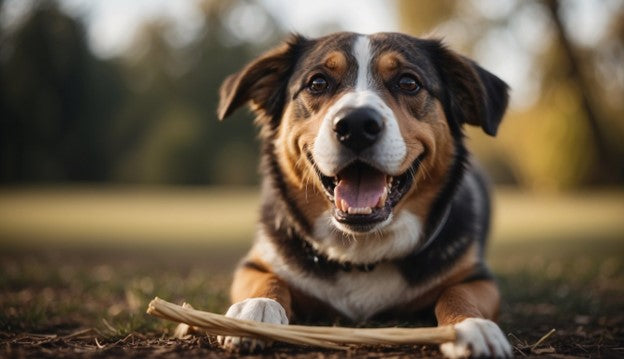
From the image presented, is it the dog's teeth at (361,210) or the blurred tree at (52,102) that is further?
the blurred tree at (52,102)

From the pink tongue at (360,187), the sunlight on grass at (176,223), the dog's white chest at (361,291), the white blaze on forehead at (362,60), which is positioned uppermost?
the white blaze on forehead at (362,60)

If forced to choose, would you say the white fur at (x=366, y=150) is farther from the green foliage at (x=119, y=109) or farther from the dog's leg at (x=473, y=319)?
the green foliage at (x=119, y=109)

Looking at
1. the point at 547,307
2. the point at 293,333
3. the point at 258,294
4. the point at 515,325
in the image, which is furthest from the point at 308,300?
the point at 547,307

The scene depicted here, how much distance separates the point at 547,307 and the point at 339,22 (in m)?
44.8

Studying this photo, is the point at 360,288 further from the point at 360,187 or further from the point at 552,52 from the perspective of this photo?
the point at 552,52

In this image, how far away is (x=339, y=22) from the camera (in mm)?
47031

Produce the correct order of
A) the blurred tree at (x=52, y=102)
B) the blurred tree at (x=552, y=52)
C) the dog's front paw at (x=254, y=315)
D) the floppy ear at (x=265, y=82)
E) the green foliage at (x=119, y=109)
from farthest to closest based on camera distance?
the green foliage at (x=119, y=109)
the blurred tree at (x=52, y=102)
the blurred tree at (x=552, y=52)
the floppy ear at (x=265, y=82)
the dog's front paw at (x=254, y=315)

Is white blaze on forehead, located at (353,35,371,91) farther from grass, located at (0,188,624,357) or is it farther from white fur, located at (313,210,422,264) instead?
grass, located at (0,188,624,357)

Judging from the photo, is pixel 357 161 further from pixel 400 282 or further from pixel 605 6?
pixel 605 6

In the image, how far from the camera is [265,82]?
4.21m

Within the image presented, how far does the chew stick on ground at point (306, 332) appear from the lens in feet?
8.30

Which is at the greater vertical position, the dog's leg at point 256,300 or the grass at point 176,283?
the dog's leg at point 256,300

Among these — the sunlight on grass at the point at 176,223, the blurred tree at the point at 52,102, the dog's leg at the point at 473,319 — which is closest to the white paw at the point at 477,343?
the dog's leg at the point at 473,319

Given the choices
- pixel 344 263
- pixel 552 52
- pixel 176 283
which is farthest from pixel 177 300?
pixel 552 52
